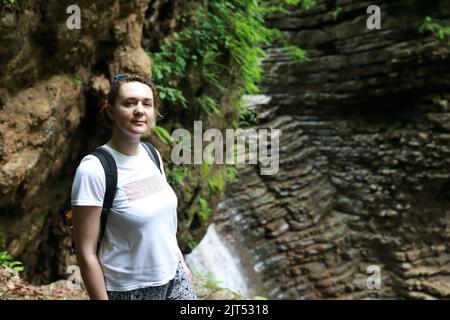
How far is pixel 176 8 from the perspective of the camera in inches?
244

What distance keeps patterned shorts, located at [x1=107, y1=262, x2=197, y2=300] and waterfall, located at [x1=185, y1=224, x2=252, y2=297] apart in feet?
23.4

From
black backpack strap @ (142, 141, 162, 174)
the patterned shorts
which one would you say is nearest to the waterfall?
the patterned shorts

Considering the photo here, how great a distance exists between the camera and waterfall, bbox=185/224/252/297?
950 cm

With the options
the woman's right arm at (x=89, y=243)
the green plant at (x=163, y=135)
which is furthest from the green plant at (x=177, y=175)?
the woman's right arm at (x=89, y=243)

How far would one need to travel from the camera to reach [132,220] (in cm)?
181

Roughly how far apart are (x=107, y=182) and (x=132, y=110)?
13.4 inches
